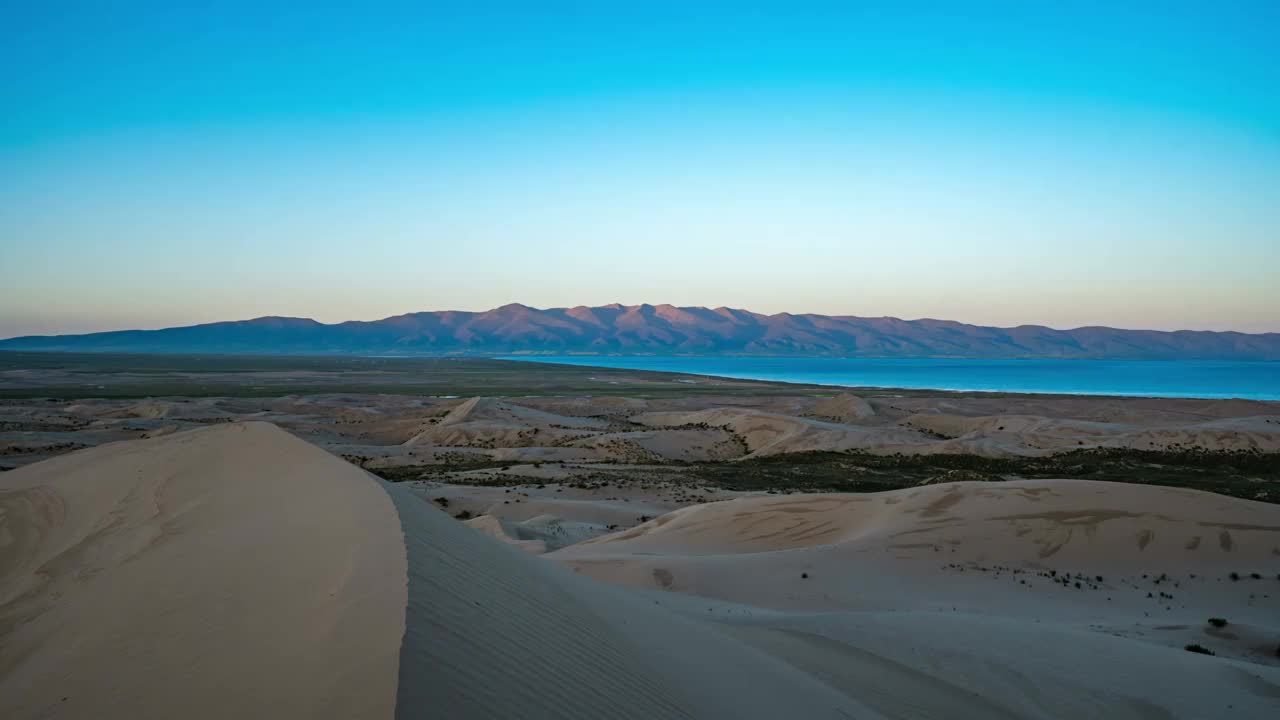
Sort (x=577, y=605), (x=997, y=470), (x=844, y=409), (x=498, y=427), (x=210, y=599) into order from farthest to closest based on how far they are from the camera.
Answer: (x=844, y=409), (x=498, y=427), (x=997, y=470), (x=577, y=605), (x=210, y=599)

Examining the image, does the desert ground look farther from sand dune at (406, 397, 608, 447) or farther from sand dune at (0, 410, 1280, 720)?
sand dune at (406, 397, 608, 447)

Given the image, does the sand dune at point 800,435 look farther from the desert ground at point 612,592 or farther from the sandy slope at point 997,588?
the sandy slope at point 997,588

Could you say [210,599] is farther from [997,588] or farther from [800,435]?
[800,435]

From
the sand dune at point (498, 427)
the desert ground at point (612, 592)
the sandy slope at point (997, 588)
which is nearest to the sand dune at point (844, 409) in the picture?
the sand dune at point (498, 427)

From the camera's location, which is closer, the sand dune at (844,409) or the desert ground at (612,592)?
the desert ground at (612,592)

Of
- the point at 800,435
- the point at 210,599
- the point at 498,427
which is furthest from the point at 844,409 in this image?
the point at 210,599

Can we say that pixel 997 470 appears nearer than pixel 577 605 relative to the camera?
No

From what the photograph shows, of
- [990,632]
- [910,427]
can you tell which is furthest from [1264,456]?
[990,632]
